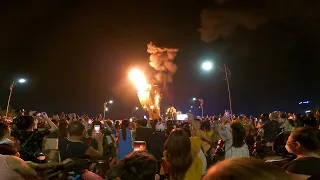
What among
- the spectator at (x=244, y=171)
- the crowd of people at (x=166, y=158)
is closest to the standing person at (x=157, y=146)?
the crowd of people at (x=166, y=158)

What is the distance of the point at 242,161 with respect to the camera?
1506 mm

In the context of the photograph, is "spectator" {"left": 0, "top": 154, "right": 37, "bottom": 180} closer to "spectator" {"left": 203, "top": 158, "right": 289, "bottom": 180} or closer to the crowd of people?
the crowd of people

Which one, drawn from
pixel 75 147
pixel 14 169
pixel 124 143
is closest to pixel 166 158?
pixel 75 147

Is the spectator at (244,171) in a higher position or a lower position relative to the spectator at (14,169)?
higher

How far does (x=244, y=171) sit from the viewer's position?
1444mm

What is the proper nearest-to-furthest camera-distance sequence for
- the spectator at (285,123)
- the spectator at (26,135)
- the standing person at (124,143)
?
1. the spectator at (26,135)
2. the standing person at (124,143)
3. the spectator at (285,123)

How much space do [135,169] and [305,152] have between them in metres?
2.03

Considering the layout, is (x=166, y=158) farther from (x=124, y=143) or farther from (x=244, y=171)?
(x=124, y=143)

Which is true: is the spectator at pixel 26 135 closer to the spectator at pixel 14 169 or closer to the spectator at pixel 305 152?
the spectator at pixel 14 169

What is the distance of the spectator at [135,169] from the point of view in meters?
3.21

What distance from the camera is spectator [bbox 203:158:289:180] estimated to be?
56.7 inches

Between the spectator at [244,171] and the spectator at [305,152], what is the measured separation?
7.11ft

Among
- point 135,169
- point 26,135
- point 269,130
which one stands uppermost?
point 26,135

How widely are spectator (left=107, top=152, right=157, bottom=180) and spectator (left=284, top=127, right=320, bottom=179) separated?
1.46 meters
